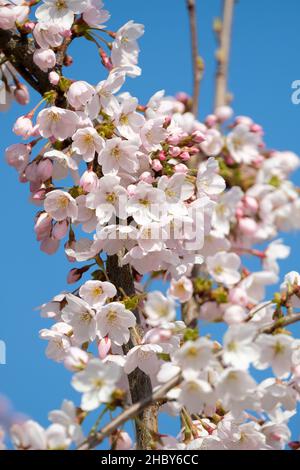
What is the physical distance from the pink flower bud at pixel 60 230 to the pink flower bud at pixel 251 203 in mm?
765

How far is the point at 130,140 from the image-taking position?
222 centimetres

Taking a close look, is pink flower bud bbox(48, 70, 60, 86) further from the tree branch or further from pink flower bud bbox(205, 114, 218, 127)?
the tree branch

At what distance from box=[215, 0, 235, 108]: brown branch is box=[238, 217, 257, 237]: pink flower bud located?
109cm

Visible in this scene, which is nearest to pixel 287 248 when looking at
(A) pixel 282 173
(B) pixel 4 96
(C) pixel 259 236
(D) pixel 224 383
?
(C) pixel 259 236

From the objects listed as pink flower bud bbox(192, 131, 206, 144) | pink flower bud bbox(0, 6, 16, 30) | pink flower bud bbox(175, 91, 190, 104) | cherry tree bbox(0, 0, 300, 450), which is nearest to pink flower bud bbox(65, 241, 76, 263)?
cherry tree bbox(0, 0, 300, 450)

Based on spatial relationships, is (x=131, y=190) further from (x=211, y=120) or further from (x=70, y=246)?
(x=211, y=120)

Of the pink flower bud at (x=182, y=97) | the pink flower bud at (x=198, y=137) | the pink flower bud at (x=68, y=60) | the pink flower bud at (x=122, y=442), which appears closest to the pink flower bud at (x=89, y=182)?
the pink flower bud at (x=198, y=137)

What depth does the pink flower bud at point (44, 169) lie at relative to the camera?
229cm

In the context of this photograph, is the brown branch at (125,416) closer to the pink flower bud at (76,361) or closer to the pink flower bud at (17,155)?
the pink flower bud at (76,361)

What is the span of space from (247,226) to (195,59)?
130 cm

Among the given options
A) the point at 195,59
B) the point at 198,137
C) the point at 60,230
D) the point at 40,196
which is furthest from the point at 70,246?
the point at 195,59
